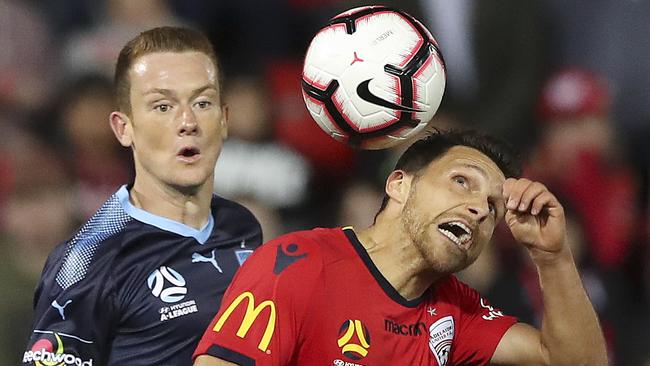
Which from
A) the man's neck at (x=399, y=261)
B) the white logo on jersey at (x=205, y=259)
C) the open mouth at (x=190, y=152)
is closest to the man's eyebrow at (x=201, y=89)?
the open mouth at (x=190, y=152)

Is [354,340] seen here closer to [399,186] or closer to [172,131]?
[399,186]

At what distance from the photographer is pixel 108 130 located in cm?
598

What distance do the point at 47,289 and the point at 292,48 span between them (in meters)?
2.87

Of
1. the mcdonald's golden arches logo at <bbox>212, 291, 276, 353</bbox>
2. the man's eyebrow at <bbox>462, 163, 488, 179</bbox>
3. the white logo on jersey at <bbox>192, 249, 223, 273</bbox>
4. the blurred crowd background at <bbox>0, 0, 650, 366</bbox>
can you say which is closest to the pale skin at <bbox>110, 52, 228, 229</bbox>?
the white logo on jersey at <bbox>192, 249, 223, 273</bbox>

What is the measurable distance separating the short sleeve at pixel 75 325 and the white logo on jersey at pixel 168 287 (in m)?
0.17

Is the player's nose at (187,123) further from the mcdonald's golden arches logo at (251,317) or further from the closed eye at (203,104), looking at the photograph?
the mcdonald's golden arches logo at (251,317)

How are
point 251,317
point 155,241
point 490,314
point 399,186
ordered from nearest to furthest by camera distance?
point 251,317, point 399,186, point 490,314, point 155,241

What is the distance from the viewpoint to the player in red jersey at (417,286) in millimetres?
3184

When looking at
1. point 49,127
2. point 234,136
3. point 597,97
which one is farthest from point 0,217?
point 597,97

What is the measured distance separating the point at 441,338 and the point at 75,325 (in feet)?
3.79

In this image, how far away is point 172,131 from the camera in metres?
3.90

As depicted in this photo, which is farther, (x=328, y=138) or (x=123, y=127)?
(x=328, y=138)

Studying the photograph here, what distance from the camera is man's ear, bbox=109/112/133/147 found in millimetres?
4016

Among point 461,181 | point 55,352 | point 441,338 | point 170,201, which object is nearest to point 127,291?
point 55,352
